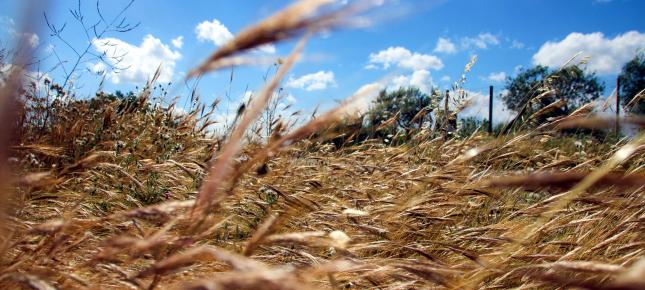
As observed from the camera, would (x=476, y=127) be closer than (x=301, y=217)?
No

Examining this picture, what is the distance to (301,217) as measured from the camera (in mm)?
2418

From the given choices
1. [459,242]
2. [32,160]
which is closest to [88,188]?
[32,160]

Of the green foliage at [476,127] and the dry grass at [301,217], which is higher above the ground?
the green foliage at [476,127]

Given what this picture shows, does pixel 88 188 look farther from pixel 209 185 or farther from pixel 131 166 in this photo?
pixel 209 185

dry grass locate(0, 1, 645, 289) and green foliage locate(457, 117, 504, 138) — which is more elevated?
green foliage locate(457, 117, 504, 138)

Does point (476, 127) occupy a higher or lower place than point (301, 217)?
higher

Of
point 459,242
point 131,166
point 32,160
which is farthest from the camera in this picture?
point 131,166

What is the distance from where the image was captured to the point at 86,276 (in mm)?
1496

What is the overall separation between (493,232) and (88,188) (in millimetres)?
2226

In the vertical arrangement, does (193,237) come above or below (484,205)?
below

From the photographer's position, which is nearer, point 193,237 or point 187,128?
point 193,237

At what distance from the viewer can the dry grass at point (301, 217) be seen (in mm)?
820

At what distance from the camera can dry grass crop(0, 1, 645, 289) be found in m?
0.82

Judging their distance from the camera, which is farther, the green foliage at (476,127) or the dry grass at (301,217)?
the green foliage at (476,127)
